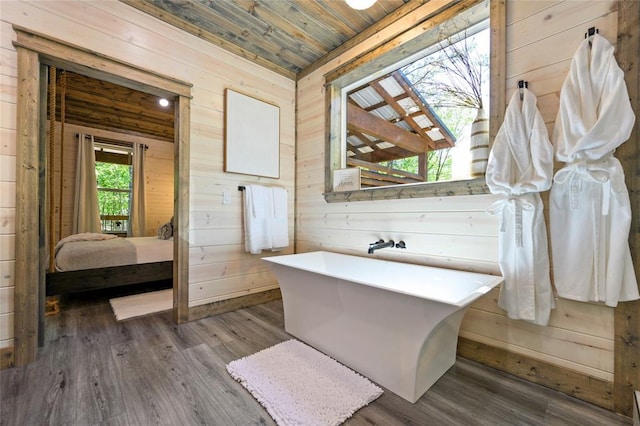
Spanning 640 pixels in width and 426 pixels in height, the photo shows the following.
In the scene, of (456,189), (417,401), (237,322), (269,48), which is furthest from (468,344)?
(269,48)

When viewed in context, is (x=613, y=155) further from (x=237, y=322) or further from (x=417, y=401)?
(x=237, y=322)

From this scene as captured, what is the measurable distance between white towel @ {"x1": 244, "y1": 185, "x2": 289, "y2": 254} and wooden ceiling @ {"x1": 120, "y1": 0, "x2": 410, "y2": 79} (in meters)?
1.37

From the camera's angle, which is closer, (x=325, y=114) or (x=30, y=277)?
(x=30, y=277)

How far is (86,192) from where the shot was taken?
441cm

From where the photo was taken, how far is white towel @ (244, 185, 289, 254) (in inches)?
99.6

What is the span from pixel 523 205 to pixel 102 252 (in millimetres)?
3662

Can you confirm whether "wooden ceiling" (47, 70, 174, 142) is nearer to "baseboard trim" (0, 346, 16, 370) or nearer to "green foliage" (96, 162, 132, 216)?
"green foliage" (96, 162, 132, 216)

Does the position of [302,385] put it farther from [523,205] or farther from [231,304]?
[523,205]

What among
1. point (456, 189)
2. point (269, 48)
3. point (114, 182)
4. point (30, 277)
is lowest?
point (30, 277)

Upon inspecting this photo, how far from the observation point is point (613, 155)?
1223mm

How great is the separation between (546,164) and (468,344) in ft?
3.80

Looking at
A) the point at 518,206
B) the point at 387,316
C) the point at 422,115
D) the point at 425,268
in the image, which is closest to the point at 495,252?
the point at 518,206

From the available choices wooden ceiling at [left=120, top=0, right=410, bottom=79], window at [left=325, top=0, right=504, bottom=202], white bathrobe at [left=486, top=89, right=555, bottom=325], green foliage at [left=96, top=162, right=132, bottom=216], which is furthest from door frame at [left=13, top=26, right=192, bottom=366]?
green foliage at [left=96, top=162, right=132, bottom=216]

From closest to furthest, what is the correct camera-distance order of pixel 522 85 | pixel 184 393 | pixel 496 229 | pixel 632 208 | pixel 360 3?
pixel 632 208 < pixel 184 393 < pixel 522 85 < pixel 496 229 < pixel 360 3
